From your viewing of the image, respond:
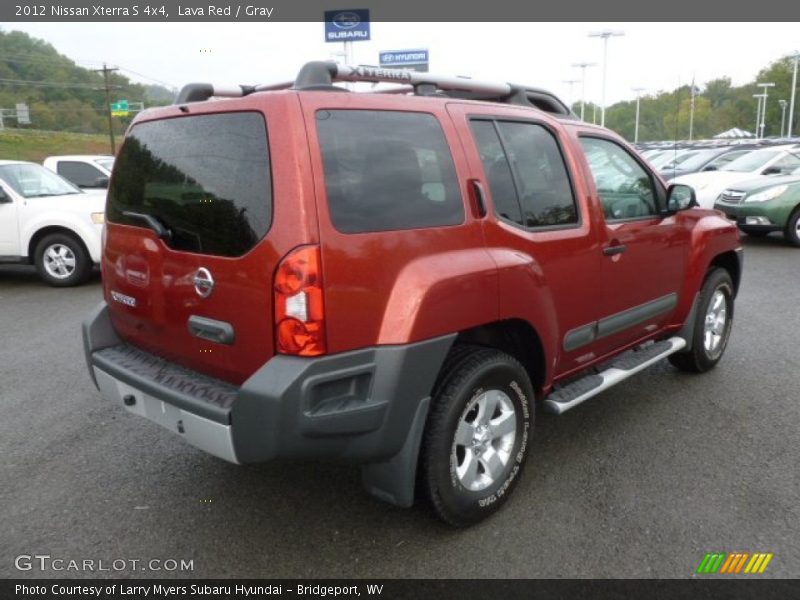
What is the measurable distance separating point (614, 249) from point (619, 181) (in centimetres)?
56

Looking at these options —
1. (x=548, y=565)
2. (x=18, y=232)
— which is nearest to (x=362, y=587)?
(x=548, y=565)

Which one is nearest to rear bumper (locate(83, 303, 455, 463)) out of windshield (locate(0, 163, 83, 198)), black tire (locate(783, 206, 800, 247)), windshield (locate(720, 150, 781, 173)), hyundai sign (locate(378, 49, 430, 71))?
windshield (locate(0, 163, 83, 198))

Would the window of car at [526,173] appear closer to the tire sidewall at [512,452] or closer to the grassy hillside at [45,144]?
the tire sidewall at [512,452]

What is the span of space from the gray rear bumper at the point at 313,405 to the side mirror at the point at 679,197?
2350 millimetres

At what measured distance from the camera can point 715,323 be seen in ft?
16.2

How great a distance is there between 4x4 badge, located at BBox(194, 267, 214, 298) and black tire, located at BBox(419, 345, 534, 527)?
103 cm

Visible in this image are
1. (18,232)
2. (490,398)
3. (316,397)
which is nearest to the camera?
(316,397)

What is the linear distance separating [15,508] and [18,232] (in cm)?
650

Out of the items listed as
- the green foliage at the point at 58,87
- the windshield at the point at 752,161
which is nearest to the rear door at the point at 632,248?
the windshield at the point at 752,161

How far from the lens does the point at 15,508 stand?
313 cm

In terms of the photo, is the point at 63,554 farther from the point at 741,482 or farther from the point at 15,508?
the point at 741,482

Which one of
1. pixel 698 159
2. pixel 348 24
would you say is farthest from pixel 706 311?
pixel 348 24
